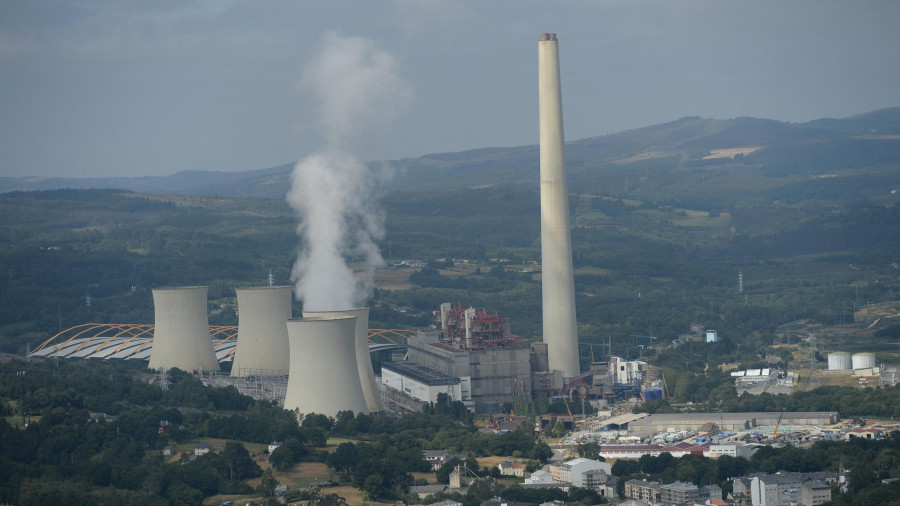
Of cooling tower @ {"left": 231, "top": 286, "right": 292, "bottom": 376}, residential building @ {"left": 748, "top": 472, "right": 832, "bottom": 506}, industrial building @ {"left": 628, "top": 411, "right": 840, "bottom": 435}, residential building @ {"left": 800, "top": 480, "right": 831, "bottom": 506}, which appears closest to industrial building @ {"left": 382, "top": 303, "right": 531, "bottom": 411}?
cooling tower @ {"left": 231, "top": 286, "right": 292, "bottom": 376}

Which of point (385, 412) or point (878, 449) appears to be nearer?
point (878, 449)

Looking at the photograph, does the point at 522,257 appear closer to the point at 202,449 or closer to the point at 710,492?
the point at 202,449

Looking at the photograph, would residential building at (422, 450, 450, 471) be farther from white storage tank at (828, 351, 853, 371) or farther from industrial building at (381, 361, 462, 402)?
white storage tank at (828, 351, 853, 371)

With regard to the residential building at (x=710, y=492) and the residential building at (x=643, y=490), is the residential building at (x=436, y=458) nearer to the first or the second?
the residential building at (x=643, y=490)

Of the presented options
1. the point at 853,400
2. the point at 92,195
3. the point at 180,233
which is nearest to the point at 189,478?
the point at 853,400

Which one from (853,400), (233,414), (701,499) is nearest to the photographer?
(701,499)

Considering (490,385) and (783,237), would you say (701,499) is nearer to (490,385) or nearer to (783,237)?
(490,385)

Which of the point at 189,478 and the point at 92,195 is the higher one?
the point at 92,195
